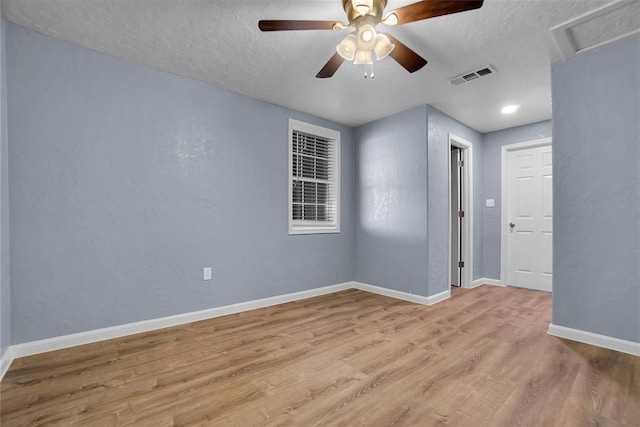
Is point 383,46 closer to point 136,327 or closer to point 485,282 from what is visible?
point 136,327

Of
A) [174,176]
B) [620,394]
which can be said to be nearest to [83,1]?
[174,176]

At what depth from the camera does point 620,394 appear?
175cm

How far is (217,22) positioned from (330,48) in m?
0.91

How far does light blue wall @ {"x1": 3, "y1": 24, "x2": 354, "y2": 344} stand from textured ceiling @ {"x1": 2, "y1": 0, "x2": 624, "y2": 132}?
0.27 meters

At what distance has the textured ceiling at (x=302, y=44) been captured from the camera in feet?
6.49

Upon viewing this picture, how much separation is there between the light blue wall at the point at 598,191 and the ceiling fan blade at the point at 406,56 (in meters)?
1.61

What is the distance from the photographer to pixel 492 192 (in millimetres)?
4758

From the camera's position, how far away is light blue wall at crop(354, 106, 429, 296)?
3674 millimetres

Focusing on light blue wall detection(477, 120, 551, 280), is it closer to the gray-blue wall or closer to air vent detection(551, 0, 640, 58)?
the gray-blue wall

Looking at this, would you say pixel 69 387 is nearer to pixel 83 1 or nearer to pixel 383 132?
pixel 83 1

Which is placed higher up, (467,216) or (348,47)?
(348,47)

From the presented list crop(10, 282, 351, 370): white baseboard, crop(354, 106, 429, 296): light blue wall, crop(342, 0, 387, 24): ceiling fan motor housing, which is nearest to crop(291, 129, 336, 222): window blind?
crop(354, 106, 429, 296): light blue wall

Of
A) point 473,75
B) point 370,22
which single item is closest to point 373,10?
point 370,22

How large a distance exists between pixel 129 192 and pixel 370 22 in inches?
96.8
